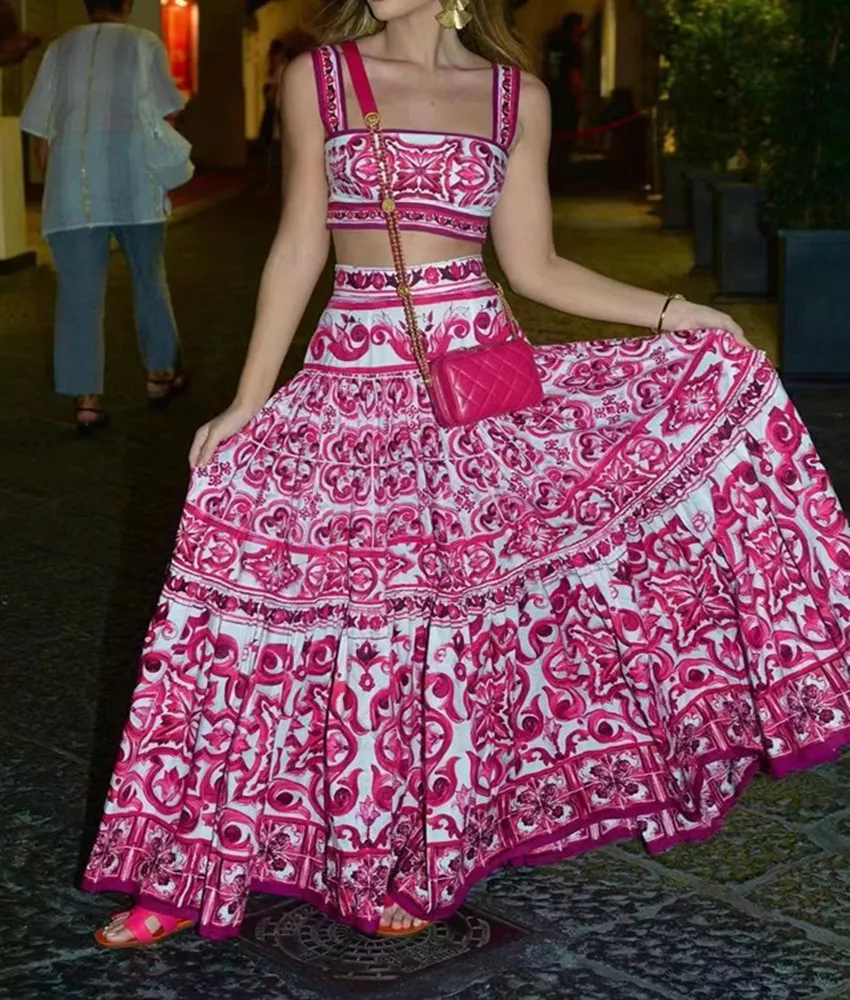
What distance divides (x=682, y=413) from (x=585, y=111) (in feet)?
114

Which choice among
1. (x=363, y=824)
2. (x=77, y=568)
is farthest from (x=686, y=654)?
(x=77, y=568)

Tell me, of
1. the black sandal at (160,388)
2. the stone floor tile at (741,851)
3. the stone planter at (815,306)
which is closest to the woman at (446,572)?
the stone floor tile at (741,851)

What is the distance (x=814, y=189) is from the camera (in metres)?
10.3

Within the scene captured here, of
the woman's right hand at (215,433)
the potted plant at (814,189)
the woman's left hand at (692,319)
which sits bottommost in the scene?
the potted plant at (814,189)

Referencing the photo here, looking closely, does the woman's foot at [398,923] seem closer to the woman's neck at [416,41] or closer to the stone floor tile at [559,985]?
the stone floor tile at [559,985]

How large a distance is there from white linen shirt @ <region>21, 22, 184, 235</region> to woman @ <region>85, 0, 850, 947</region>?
15.0ft

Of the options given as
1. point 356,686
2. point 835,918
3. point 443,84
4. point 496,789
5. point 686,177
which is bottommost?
point 686,177

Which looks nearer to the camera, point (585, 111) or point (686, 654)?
point (686, 654)

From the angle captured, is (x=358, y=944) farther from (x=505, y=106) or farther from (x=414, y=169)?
(x=505, y=106)

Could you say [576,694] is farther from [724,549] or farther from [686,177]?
[686,177]

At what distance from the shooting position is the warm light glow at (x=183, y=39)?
2853cm

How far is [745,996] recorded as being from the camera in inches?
132

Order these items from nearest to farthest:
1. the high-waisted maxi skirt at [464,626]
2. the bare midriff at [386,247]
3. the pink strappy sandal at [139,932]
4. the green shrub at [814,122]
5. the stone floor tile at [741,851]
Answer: the high-waisted maxi skirt at [464,626]
the pink strappy sandal at [139,932]
the bare midriff at [386,247]
the stone floor tile at [741,851]
the green shrub at [814,122]

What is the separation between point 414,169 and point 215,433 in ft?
1.96
